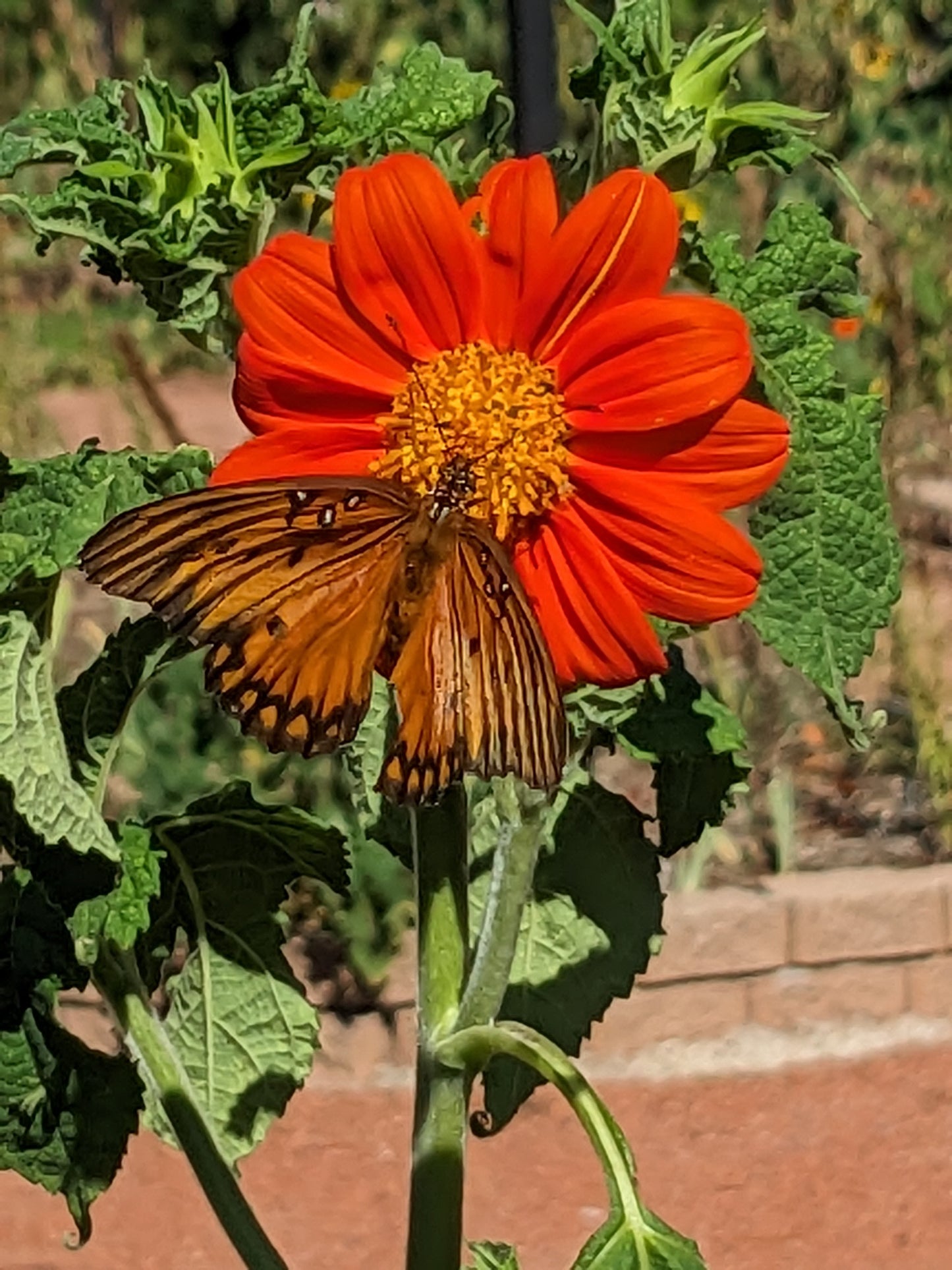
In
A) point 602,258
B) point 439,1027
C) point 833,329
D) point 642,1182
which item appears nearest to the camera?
point 602,258

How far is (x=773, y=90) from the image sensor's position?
3178 mm

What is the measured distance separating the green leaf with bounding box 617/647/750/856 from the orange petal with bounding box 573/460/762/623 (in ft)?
0.44

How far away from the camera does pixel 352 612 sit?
76 cm

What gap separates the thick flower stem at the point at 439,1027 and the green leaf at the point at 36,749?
0.13 m

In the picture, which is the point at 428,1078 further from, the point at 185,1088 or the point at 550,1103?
the point at 550,1103

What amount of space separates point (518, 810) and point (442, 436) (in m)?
0.16

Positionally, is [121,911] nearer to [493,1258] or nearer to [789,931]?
[493,1258]

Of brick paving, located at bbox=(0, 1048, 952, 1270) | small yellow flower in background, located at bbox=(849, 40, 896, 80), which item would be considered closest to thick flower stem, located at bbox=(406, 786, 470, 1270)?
brick paving, located at bbox=(0, 1048, 952, 1270)

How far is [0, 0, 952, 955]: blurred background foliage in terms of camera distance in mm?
2260

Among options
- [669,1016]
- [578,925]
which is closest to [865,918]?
[669,1016]

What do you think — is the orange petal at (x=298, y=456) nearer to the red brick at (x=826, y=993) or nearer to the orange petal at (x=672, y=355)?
the orange petal at (x=672, y=355)

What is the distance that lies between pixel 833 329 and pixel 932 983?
1.00m

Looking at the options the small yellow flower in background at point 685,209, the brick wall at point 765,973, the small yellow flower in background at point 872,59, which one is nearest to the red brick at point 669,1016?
the brick wall at point 765,973

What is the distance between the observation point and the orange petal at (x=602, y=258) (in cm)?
72
